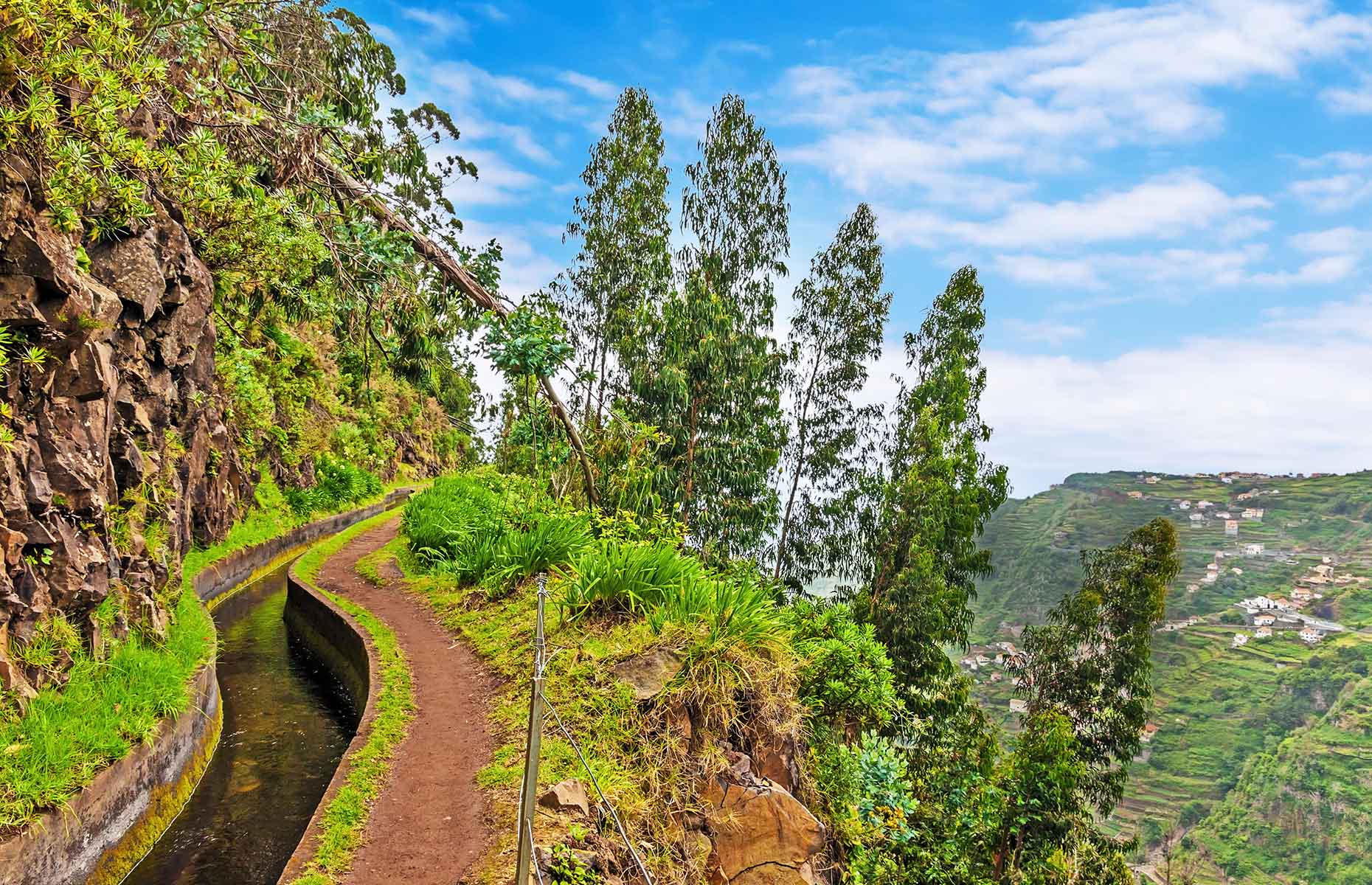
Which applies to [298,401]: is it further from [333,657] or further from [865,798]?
[865,798]

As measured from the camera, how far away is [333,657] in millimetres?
10242

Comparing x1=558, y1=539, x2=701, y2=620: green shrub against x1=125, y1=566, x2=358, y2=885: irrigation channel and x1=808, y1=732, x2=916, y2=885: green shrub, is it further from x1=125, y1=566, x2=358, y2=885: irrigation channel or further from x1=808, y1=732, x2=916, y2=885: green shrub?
x1=125, y1=566, x2=358, y2=885: irrigation channel

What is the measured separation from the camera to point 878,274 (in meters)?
21.2

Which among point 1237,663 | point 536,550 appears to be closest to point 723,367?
point 536,550

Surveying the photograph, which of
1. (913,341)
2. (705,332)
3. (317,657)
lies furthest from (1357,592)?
(317,657)

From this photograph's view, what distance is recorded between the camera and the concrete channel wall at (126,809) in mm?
4570

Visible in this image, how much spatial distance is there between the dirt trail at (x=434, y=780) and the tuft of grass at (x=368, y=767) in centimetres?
7

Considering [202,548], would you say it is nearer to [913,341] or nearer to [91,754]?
[91,754]

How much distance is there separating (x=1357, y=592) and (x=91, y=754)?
10915 cm

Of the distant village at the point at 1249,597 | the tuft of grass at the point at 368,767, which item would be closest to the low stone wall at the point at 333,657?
the tuft of grass at the point at 368,767

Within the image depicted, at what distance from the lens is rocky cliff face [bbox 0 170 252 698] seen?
17.5ft

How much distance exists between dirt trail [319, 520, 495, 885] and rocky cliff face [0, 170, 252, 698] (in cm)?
270

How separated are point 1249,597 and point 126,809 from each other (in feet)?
358

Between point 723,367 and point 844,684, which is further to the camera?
point 723,367
